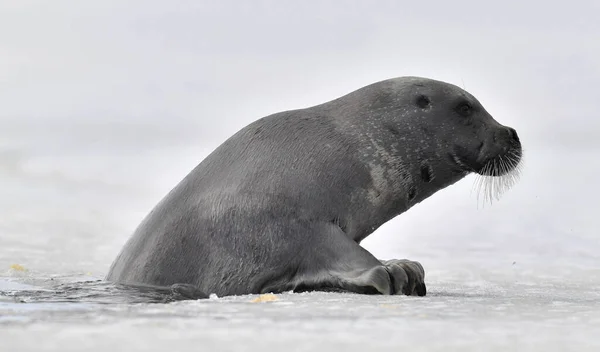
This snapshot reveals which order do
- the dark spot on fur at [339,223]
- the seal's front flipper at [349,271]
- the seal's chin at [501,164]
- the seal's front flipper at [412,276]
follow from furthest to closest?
1. the seal's chin at [501,164]
2. the dark spot on fur at [339,223]
3. the seal's front flipper at [412,276]
4. the seal's front flipper at [349,271]

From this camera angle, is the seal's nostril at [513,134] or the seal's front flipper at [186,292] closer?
the seal's front flipper at [186,292]

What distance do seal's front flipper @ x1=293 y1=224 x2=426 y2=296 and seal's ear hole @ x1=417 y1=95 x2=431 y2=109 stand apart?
59.9 inches

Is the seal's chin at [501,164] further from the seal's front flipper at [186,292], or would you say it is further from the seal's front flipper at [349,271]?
the seal's front flipper at [186,292]

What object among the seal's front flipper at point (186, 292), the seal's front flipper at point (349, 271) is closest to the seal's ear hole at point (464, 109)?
the seal's front flipper at point (349, 271)

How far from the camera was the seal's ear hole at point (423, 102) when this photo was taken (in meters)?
8.05

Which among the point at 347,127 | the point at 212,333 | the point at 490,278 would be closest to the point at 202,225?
the point at 347,127

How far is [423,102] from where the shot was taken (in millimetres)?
8062

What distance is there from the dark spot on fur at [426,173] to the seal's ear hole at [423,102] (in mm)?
495

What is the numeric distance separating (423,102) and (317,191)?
→ 4.46 ft

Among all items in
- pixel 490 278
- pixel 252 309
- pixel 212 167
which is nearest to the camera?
pixel 252 309

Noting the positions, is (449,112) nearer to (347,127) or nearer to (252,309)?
(347,127)

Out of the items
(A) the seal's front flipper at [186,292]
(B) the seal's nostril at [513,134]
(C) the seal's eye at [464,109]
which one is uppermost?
(C) the seal's eye at [464,109]

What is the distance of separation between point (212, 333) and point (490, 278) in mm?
6960

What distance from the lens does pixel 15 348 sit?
353 centimetres
